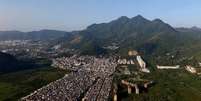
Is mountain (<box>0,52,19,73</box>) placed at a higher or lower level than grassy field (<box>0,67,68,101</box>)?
higher

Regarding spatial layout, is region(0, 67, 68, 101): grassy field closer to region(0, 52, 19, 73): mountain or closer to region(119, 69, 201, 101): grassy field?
region(0, 52, 19, 73): mountain

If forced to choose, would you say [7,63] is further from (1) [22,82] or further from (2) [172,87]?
(2) [172,87]

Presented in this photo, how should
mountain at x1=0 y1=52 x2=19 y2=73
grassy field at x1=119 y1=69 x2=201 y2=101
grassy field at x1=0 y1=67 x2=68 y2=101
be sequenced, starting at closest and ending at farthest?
grassy field at x1=119 y1=69 x2=201 y2=101 < grassy field at x1=0 y1=67 x2=68 y2=101 < mountain at x1=0 y1=52 x2=19 y2=73

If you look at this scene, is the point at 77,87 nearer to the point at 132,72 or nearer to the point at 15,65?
the point at 132,72

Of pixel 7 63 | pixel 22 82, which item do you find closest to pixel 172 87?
pixel 22 82

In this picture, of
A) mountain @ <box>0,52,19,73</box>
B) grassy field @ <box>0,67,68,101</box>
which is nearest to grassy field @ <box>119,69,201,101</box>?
grassy field @ <box>0,67,68,101</box>

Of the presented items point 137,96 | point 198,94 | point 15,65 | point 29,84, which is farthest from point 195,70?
point 15,65
